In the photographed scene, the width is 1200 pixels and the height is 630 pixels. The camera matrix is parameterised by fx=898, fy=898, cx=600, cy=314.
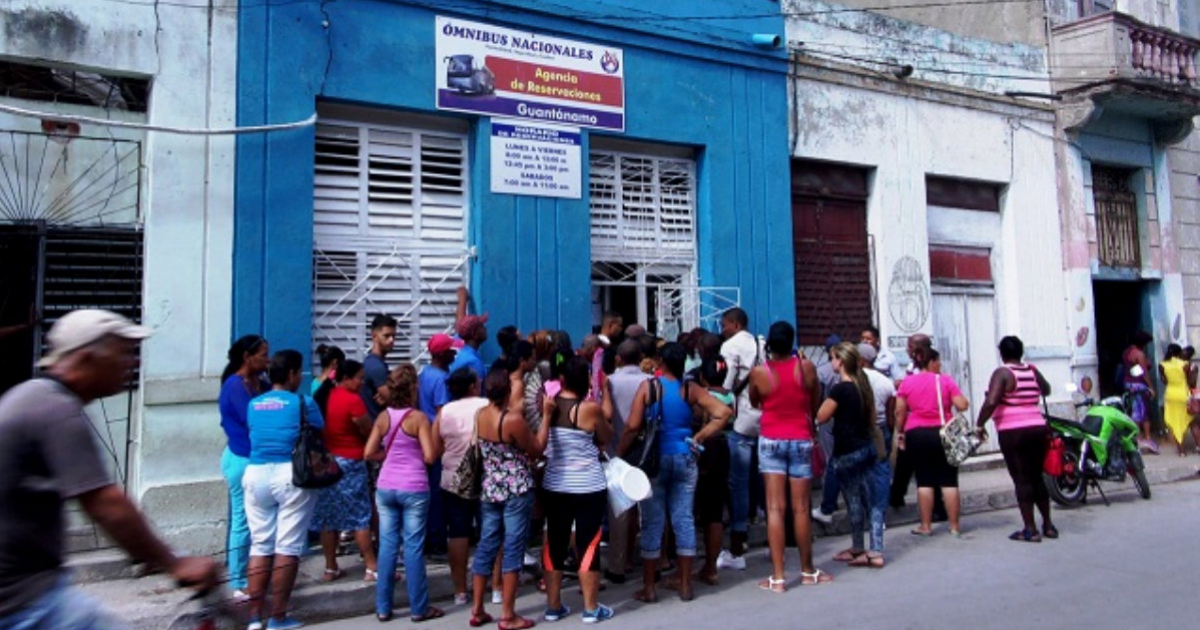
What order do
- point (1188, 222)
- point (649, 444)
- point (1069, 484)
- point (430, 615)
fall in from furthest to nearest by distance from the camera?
1. point (1188, 222)
2. point (1069, 484)
3. point (649, 444)
4. point (430, 615)

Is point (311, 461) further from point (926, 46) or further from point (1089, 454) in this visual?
point (926, 46)

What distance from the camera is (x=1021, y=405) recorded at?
761 cm

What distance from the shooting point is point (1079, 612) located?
550 centimetres

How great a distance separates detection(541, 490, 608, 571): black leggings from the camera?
18.1ft

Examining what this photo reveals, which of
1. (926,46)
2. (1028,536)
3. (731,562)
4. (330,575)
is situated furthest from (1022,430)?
(926,46)

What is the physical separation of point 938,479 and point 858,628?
2.85 metres

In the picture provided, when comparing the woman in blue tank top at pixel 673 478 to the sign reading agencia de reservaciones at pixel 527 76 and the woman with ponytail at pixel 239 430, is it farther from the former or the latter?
the sign reading agencia de reservaciones at pixel 527 76

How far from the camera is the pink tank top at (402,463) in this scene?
18.4 feet

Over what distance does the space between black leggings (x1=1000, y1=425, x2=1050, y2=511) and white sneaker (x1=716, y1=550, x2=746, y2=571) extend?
2.48m

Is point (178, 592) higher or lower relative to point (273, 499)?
lower

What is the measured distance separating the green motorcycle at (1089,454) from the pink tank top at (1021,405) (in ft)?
4.64

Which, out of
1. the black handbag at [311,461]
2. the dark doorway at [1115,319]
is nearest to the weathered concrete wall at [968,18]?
the dark doorway at [1115,319]

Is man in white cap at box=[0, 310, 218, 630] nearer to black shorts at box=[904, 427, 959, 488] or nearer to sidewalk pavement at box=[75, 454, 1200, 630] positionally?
sidewalk pavement at box=[75, 454, 1200, 630]

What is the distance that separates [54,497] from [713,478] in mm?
4644
